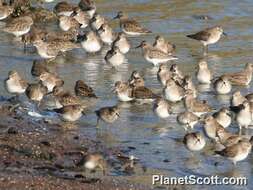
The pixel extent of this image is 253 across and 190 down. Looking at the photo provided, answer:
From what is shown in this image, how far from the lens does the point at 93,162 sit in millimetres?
13555

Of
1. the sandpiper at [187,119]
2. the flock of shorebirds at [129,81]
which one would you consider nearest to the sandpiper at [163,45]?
the flock of shorebirds at [129,81]

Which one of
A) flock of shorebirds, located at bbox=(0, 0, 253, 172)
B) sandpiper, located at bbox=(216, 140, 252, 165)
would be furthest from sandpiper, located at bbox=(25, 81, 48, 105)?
sandpiper, located at bbox=(216, 140, 252, 165)

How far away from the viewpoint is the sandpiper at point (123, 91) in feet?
61.7

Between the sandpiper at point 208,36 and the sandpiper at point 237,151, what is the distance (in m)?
9.43

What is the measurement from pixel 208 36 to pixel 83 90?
245 inches

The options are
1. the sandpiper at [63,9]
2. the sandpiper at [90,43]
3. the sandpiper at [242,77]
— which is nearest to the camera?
the sandpiper at [242,77]

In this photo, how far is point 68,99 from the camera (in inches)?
706

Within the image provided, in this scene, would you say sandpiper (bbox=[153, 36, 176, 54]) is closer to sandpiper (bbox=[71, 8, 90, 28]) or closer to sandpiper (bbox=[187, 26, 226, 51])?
sandpiper (bbox=[187, 26, 226, 51])

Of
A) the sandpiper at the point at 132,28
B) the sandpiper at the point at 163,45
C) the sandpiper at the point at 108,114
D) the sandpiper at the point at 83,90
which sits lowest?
the sandpiper at the point at 132,28

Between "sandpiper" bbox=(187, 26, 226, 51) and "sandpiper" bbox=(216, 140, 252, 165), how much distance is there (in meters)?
9.43

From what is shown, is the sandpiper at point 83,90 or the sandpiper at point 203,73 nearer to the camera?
the sandpiper at point 83,90

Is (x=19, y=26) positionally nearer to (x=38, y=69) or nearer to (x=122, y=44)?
(x=122, y=44)

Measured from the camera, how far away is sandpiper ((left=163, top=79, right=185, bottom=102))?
18.9 m

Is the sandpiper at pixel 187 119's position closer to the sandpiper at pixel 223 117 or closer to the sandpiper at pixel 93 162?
the sandpiper at pixel 223 117
